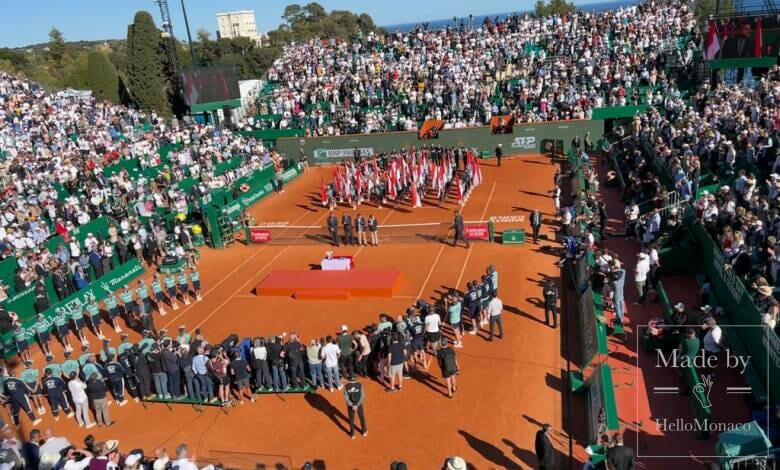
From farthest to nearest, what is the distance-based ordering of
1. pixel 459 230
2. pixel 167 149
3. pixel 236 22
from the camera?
pixel 236 22 → pixel 167 149 → pixel 459 230

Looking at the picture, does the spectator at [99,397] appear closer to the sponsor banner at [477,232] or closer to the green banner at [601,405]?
the green banner at [601,405]

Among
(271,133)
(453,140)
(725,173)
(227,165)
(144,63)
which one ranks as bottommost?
(725,173)

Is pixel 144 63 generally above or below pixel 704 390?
above

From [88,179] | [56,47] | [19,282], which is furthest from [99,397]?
[56,47]

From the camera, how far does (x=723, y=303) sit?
16.1 meters

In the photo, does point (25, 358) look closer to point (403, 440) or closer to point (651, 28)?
point (403, 440)

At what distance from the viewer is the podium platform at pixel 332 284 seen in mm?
20672

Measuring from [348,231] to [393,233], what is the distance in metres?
2.11

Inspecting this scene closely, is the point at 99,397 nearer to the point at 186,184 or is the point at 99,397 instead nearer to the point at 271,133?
the point at 186,184

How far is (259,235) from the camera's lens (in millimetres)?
27688

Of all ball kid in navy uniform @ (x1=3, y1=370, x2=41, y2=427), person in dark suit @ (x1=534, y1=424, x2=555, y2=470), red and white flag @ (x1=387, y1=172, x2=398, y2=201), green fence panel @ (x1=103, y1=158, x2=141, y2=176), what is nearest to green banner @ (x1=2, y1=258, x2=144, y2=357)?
ball kid in navy uniform @ (x1=3, y1=370, x2=41, y2=427)

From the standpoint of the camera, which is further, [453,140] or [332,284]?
[453,140]

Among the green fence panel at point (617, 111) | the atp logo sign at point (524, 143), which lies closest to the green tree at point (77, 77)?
the atp logo sign at point (524, 143)

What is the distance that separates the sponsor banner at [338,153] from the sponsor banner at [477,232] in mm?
18598
